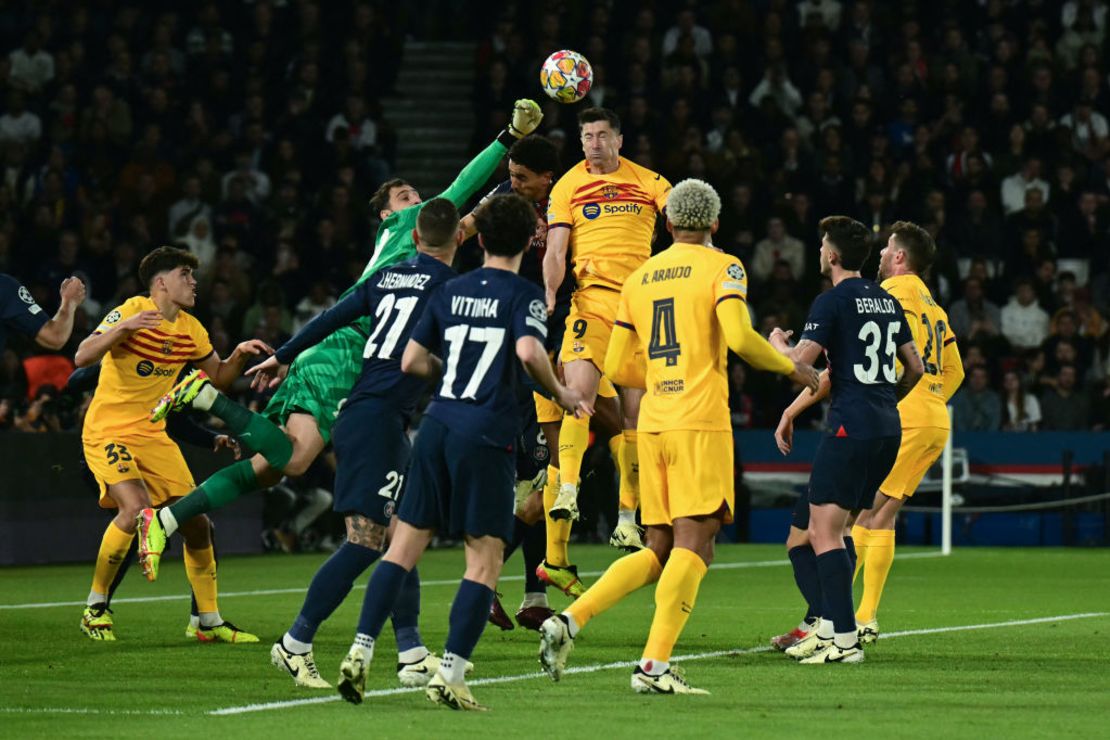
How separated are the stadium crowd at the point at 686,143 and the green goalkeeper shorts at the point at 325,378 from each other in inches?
460

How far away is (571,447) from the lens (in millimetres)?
12359

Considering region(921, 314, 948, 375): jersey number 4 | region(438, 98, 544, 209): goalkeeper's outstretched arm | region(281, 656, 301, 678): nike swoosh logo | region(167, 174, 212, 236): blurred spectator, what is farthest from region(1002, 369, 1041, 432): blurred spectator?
region(281, 656, 301, 678): nike swoosh logo

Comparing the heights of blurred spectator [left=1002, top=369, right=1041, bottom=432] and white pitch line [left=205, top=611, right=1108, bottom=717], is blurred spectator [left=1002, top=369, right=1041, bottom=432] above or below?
above

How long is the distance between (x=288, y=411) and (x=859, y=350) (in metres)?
3.11

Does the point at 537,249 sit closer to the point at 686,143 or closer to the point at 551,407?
the point at 551,407

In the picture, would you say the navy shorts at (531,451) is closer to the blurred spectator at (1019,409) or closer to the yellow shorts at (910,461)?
the yellow shorts at (910,461)

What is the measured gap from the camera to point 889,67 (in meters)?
26.1

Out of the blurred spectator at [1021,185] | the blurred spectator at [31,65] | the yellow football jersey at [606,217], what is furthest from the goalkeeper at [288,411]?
the blurred spectator at [31,65]

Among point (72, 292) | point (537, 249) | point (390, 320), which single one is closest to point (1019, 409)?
point (537, 249)

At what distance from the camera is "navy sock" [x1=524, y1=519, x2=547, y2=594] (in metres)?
12.5

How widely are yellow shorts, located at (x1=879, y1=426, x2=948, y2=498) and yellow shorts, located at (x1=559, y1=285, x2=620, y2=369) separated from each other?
203 centimetres

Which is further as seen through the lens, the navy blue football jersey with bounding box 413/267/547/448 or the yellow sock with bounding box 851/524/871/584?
the yellow sock with bounding box 851/524/871/584

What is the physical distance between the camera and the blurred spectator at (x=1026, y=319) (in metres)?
23.5

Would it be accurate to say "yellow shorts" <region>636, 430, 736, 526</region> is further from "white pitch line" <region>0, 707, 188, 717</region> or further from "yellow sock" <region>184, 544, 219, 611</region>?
"yellow sock" <region>184, 544, 219, 611</region>
